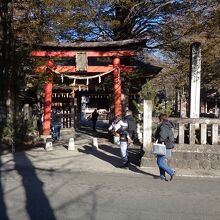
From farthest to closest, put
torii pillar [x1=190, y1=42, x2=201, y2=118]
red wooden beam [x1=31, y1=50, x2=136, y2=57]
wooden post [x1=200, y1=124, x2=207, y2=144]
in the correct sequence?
red wooden beam [x1=31, y1=50, x2=136, y2=57] → torii pillar [x1=190, y1=42, x2=201, y2=118] → wooden post [x1=200, y1=124, x2=207, y2=144]

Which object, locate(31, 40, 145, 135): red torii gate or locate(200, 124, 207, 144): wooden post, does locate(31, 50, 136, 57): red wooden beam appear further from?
locate(200, 124, 207, 144): wooden post

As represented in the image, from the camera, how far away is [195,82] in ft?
55.9

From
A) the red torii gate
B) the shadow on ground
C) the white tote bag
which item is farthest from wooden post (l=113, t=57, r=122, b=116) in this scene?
the white tote bag

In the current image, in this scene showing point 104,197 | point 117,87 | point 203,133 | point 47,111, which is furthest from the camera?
point 47,111

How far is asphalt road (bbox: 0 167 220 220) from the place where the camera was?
25.7 ft

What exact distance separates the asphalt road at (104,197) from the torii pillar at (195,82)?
4.82 m

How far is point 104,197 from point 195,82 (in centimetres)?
883

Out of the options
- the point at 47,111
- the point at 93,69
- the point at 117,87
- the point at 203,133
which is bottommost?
the point at 203,133

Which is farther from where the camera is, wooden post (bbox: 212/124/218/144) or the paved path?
wooden post (bbox: 212/124/218/144)

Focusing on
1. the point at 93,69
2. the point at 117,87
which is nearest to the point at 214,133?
the point at 117,87

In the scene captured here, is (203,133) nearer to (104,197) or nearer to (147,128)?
(147,128)

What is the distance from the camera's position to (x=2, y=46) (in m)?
20.5

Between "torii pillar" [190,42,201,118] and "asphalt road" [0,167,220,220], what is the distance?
4.82 metres

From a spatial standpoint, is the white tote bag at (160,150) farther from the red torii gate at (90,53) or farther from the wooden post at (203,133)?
A: the red torii gate at (90,53)
